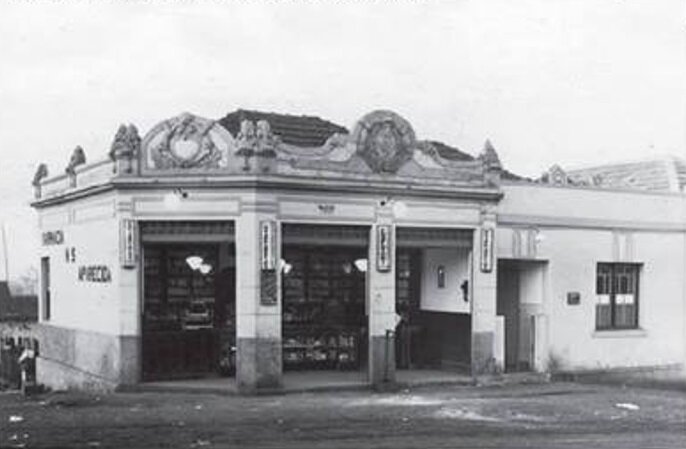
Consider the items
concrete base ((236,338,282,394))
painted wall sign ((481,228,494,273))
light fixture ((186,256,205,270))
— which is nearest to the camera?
Result: concrete base ((236,338,282,394))

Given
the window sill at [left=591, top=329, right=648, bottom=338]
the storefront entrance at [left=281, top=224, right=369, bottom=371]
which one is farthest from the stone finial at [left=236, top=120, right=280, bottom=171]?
the window sill at [left=591, top=329, right=648, bottom=338]

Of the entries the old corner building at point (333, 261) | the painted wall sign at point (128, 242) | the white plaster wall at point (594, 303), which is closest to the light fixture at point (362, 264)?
the old corner building at point (333, 261)

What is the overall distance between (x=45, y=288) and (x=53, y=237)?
228 centimetres

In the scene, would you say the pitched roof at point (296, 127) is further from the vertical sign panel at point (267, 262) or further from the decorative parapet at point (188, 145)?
the vertical sign panel at point (267, 262)

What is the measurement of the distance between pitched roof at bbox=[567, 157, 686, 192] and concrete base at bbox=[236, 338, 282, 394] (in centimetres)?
1173

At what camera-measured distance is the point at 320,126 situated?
24047 millimetres

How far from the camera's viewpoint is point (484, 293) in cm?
2088

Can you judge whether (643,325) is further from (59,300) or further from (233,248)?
(59,300)

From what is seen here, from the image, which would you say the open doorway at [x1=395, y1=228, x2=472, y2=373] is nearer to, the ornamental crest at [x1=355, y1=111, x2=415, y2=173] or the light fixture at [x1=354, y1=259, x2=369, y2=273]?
the light fixture at [x1=354, y1=259, x2=369, y2=273]

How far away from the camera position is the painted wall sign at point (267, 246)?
59.6ft

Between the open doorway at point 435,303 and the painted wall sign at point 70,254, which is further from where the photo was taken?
the painted wall sign at point 70,254

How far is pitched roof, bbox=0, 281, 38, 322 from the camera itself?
151 feet

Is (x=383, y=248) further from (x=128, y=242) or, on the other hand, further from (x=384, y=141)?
(x=128, y=242)

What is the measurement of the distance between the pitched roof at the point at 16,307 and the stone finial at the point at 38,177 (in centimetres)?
Result: 2261
